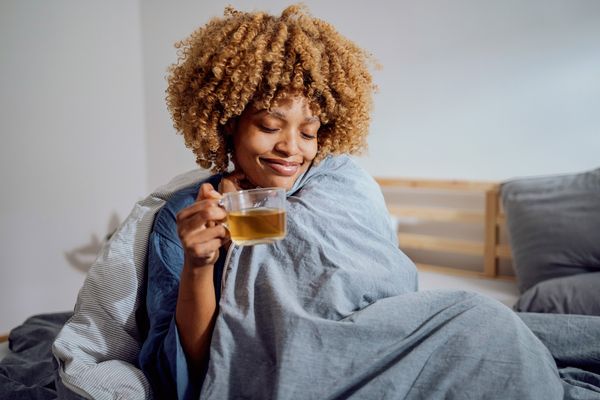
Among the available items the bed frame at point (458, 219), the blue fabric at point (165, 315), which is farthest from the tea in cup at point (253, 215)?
the bed frame at point (458, 219)

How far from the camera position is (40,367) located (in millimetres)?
1538

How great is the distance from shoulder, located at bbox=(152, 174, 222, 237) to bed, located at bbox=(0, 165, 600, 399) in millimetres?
323

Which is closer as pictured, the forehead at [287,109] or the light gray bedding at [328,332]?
the light gray bedding at [328,332]

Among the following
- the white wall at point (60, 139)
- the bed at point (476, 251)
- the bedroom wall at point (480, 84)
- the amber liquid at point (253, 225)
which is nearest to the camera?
the amber liquid at point (253, 225)

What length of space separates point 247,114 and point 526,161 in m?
1.79

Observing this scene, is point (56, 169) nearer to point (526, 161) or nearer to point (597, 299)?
point (526, 161)

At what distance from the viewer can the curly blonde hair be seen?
1.05 metres

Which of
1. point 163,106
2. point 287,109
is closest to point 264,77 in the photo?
point 287,109

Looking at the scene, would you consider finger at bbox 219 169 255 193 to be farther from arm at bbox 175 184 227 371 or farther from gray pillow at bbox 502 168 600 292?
gray pillow at bbox 502 168 600 292

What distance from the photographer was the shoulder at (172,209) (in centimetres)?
102

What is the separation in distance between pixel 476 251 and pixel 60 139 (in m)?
2.27

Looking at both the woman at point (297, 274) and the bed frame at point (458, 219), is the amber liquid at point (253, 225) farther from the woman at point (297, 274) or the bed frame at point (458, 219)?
the bed frame at point (458, 219)

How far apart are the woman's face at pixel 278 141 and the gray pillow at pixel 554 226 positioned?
1282 mm

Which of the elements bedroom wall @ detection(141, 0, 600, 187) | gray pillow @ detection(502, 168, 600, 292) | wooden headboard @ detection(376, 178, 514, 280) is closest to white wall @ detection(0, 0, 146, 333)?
bedroom wall @ detection(141, 0, 600, 187)
